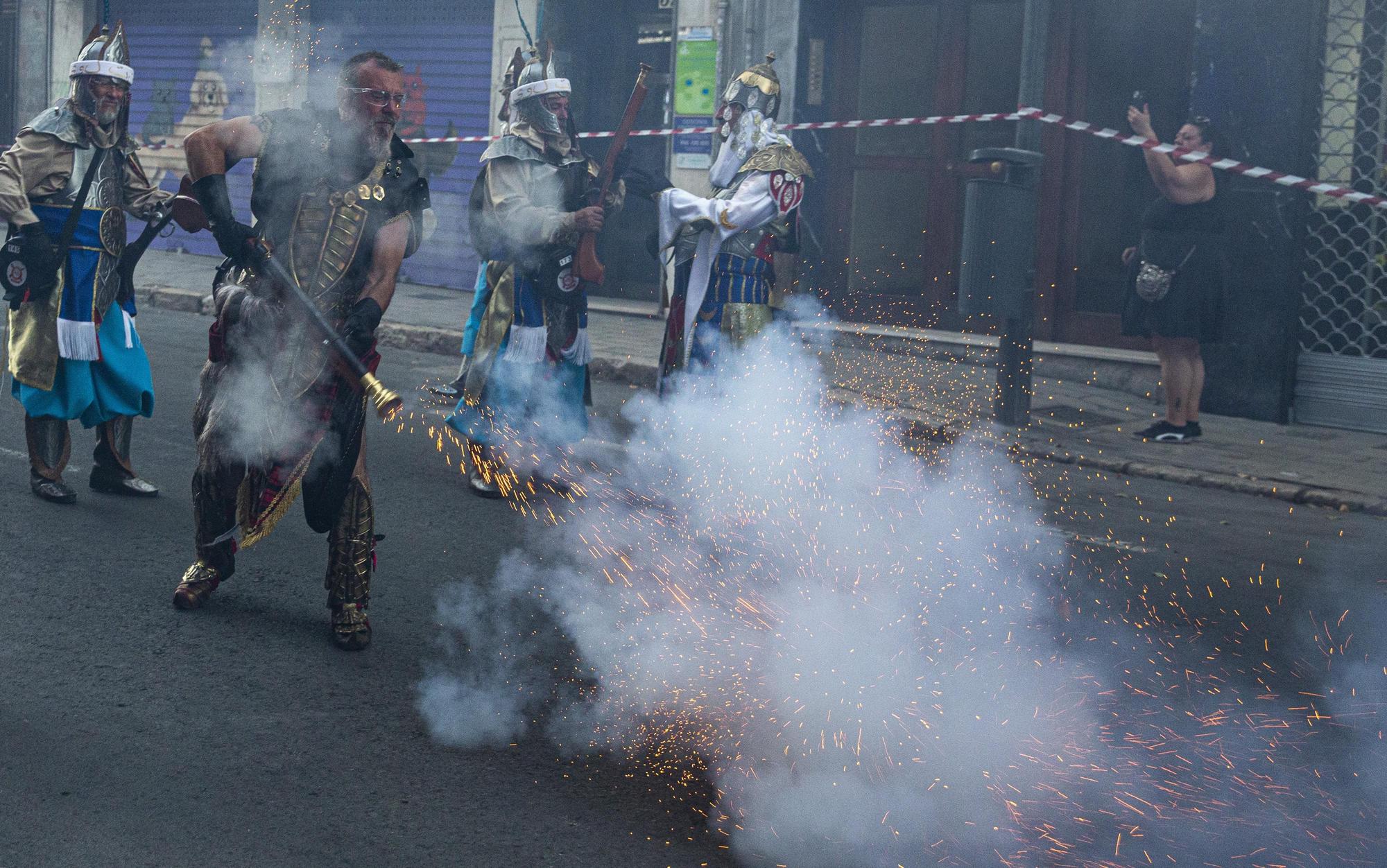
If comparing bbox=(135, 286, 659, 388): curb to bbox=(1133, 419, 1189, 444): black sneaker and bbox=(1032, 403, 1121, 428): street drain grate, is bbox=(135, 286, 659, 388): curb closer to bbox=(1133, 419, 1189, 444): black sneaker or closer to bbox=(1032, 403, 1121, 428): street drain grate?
bbox=(1032, 403, 1121, 428): street drain grate

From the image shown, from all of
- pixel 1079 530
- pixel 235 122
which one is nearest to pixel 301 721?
pixel 235 122

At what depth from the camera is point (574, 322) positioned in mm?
6699

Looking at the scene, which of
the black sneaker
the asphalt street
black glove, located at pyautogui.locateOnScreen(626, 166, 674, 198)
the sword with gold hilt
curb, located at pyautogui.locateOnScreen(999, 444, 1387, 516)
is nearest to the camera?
the asphalt street

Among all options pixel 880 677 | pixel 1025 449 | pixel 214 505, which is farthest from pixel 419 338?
pixel 880 677

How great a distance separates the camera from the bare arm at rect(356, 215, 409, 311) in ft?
14.5

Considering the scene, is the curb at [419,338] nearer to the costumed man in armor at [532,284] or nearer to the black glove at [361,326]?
the costumed man in armor at [532,284]

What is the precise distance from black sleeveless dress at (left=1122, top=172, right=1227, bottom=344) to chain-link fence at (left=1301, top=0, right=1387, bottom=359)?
91 cm

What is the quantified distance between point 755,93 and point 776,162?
399 mm

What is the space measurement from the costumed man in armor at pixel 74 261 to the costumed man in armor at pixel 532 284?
1.40m

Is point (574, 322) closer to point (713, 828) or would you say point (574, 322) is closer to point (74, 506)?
point (74, 506)

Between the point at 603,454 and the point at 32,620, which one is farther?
the point at 603,454

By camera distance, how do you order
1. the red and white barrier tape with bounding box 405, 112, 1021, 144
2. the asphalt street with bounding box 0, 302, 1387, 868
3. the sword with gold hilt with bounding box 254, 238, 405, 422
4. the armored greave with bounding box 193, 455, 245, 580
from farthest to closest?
the red and white barrier tape with bounding box 405, 112, 1021, 144, the armored greave with bounding box 193, 455, 245, 580, the sword with gold hilt with bounding box 254, 238, 405, 422, the asphalt street with bounding box 0, 302, 1387, 868

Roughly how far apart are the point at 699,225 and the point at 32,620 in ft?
10.9

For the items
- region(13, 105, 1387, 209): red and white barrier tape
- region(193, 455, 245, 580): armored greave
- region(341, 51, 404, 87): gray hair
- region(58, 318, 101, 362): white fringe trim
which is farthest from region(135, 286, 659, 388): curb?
region(341, 51, 404, 87): gray hair
